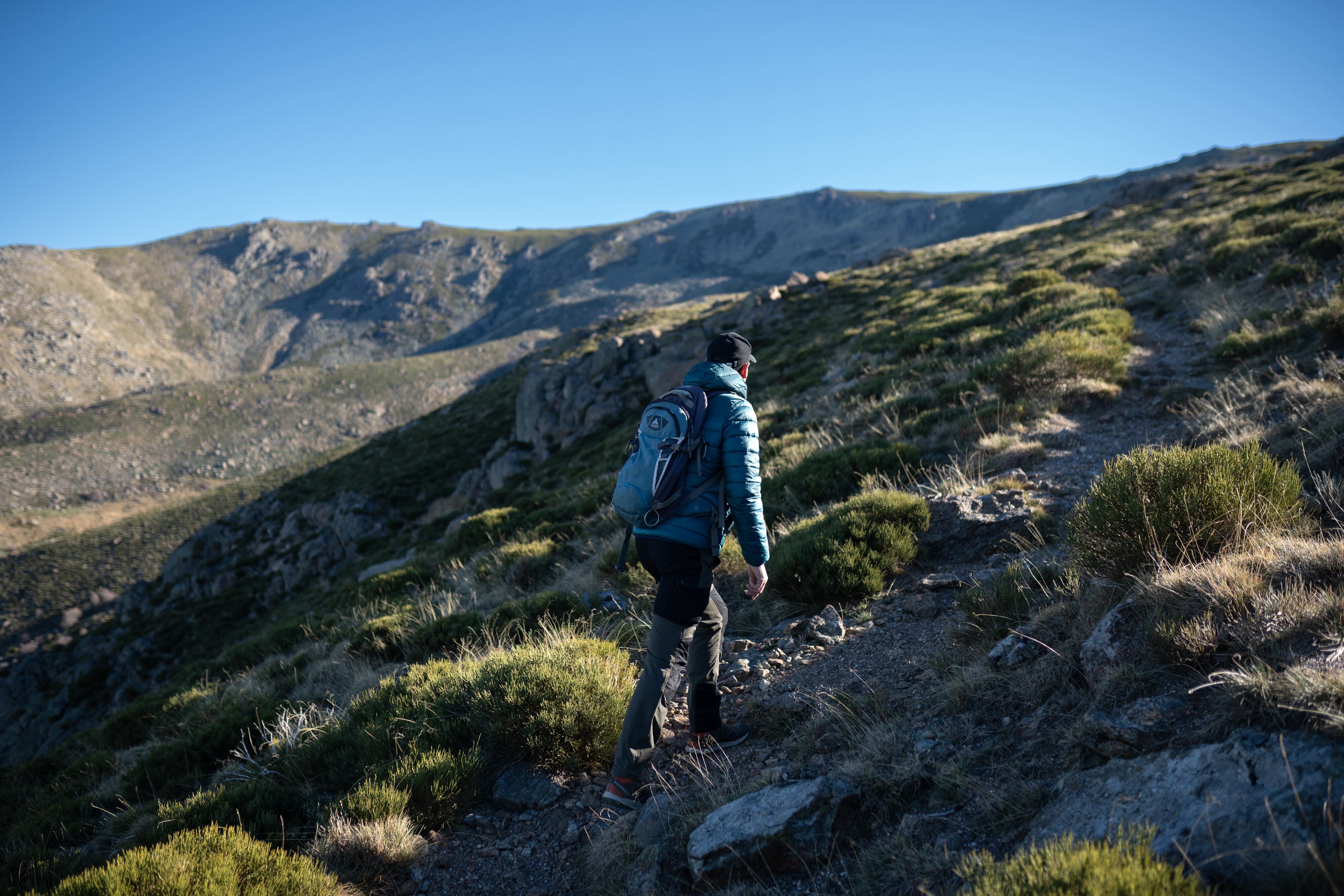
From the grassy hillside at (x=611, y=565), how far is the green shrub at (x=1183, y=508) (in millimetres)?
198

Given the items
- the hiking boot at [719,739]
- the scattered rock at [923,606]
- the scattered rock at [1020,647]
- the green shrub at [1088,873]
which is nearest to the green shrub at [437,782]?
the hiking boot at [719,739]

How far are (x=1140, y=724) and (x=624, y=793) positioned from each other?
2.73 meters

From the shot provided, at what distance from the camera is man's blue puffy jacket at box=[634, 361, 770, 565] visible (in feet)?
11.5

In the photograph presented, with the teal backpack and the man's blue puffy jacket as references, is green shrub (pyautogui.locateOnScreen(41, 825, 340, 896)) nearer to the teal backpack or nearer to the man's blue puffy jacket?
the teal backpack

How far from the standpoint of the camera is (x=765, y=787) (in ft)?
10.4

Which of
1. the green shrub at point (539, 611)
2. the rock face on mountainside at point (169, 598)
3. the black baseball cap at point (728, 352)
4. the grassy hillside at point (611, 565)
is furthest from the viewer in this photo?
the rock face on mountainside at point (169, 598)

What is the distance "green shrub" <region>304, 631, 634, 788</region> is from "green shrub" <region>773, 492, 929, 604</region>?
5.95 feet

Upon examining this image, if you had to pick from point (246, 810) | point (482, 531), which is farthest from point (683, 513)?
point (482, 531)

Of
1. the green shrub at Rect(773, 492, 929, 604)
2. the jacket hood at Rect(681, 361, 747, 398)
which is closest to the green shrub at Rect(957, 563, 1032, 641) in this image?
the green shrub at Rect(773, 492, 929, 604)

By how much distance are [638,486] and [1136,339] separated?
38.8 ft

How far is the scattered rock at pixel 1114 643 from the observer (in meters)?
2.84

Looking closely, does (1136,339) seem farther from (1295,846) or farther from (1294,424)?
(1295,846)

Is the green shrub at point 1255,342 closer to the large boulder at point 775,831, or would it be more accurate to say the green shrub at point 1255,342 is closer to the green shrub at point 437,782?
the large boulder at point 775,831

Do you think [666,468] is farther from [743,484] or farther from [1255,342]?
[1255,342]
